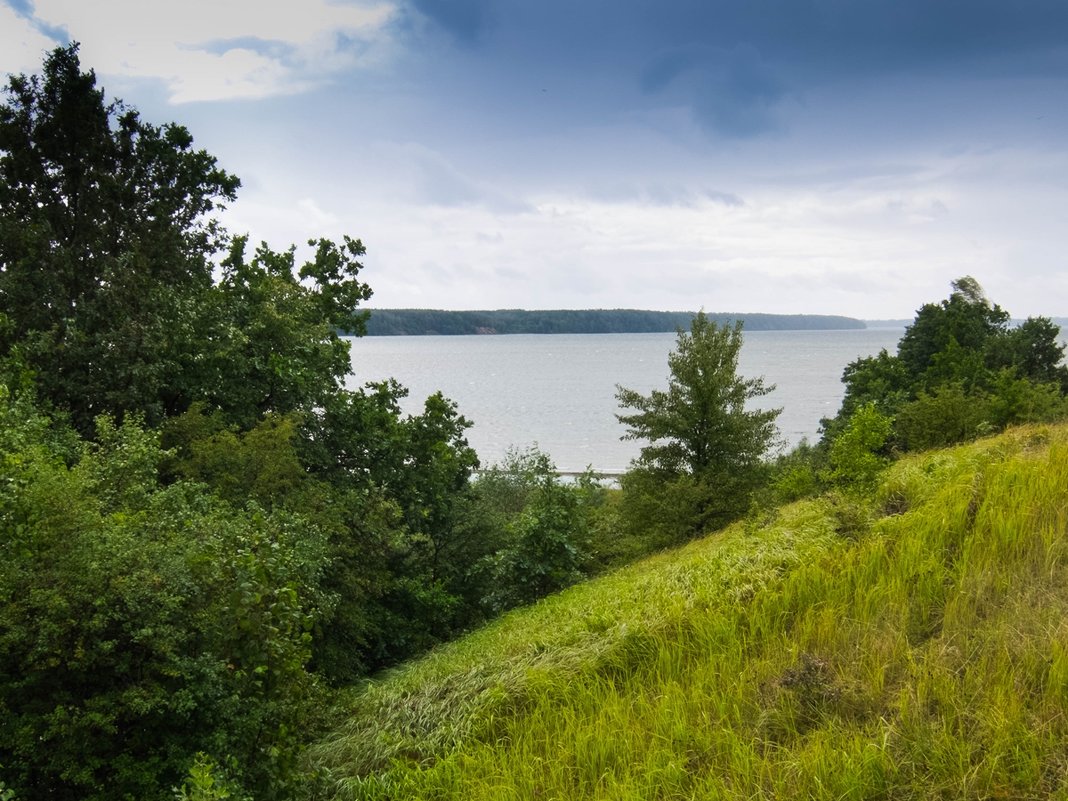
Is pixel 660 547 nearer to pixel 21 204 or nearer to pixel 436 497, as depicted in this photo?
pixel 436 497

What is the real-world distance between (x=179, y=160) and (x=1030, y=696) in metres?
17.4

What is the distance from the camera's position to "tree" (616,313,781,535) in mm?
22547

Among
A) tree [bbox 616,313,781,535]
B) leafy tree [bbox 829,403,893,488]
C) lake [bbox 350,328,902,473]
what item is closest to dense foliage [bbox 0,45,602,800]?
tree [bbox 616,313,781,535]

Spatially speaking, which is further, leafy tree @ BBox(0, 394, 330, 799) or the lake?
the lake

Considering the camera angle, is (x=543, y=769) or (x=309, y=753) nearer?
(x=543, y=769)

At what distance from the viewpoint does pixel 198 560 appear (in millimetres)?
5555

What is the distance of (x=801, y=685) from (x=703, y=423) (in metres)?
19.5

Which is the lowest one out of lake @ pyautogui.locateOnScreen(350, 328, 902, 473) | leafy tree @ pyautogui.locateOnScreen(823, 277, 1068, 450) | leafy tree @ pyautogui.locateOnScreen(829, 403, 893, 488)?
lake @ pyautogui.locateOnScreen(350, 328, 902, 473)

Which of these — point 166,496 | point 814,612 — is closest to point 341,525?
point 166,496

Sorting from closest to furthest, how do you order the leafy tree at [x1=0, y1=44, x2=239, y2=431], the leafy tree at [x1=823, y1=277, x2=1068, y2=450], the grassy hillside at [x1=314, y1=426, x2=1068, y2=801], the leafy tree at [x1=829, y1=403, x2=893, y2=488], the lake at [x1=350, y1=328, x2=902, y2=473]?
the grassy hillside at [x1=314, y1=426, x2=1068, y2=801] < the leafy tree at [x1=829, y1=403, x2=893, y2=488] < the leafy tree at [x1=0, y1=44, x2=239, y2=431] < the leafy tree at [x1=823, y1=277, x2=1068, y2=450] < the lake at [x1=350, y1=328, x2=902, y2=473]

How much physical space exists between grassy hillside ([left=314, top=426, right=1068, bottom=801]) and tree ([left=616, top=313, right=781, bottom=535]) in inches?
614

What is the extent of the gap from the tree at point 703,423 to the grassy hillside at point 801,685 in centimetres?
1558

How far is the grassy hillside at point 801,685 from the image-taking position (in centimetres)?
343

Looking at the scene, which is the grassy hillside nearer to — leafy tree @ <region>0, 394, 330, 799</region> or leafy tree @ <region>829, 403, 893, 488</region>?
leafy tree @ <region>0, 394, 330, 799</region>
